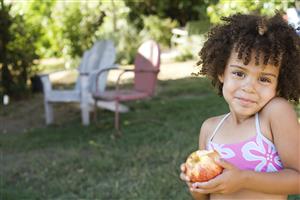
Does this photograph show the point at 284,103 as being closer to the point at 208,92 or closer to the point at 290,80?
the point at 290,80

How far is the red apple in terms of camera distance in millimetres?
1623

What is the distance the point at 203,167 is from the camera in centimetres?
163

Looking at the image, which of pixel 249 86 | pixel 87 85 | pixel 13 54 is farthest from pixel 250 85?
pixel 13 54

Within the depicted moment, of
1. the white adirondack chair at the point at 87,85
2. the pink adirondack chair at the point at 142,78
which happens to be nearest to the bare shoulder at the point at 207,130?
the pink adirondack chair at the point at 142,78

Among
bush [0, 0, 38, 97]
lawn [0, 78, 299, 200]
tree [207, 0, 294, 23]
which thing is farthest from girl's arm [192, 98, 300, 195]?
bush [0, 0, 38, 97]

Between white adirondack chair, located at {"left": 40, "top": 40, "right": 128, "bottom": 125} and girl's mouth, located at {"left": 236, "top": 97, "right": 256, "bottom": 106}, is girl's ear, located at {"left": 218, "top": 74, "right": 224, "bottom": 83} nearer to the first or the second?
girl's mouth, located at {"left": 236, "top": 97, "right": 256, "bottom": 106}

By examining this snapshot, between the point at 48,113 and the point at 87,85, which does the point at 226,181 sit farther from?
the point at 48,113

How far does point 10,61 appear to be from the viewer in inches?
377

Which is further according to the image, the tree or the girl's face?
the tree

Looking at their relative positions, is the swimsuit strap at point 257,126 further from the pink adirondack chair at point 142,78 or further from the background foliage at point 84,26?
the background foliage at point 84,26

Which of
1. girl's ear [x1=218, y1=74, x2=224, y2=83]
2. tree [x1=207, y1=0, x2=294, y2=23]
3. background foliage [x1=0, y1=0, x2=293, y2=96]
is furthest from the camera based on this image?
background foliage [x1=0, y1=0, x2=293, y2=96]

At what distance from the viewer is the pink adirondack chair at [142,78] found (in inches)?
258

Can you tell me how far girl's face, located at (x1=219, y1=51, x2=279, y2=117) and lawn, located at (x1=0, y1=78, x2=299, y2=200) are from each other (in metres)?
2.37

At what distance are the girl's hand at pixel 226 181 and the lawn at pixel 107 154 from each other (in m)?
2.41
